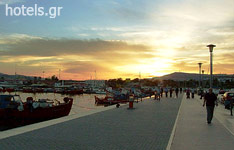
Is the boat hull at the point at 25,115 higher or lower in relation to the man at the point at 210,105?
lower

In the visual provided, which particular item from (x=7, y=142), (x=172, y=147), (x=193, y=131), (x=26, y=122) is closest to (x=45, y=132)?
(x=7, y=142)

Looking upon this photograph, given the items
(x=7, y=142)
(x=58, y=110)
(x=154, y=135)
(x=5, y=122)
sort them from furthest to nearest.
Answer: (x=58, y=110), (x=5, y=122), (x=154, y=135), (x=7, y=142)

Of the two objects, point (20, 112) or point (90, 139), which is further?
point (20, 112)

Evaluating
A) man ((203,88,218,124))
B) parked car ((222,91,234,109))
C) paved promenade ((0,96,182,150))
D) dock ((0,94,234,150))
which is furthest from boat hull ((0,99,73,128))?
parked car ((222,91,234,109))

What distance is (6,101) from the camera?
22.3 meters

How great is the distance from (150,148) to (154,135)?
221 cm

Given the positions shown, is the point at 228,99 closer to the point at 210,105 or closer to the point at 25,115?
the point at 210,105

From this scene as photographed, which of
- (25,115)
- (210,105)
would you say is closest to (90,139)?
(210,105)

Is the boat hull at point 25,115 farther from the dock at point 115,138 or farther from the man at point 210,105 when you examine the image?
the man at point 210,105

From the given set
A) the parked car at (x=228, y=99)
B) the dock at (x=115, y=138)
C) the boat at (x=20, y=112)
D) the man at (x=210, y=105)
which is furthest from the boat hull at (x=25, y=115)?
the parked car at (x=228, y=99)

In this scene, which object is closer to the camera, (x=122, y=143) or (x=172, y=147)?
(x=172, y=147)

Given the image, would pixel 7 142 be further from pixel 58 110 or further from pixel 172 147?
pixel 58 110

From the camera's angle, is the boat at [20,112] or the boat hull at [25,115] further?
the boat at [20,112]

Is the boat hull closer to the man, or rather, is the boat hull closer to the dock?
the dock
